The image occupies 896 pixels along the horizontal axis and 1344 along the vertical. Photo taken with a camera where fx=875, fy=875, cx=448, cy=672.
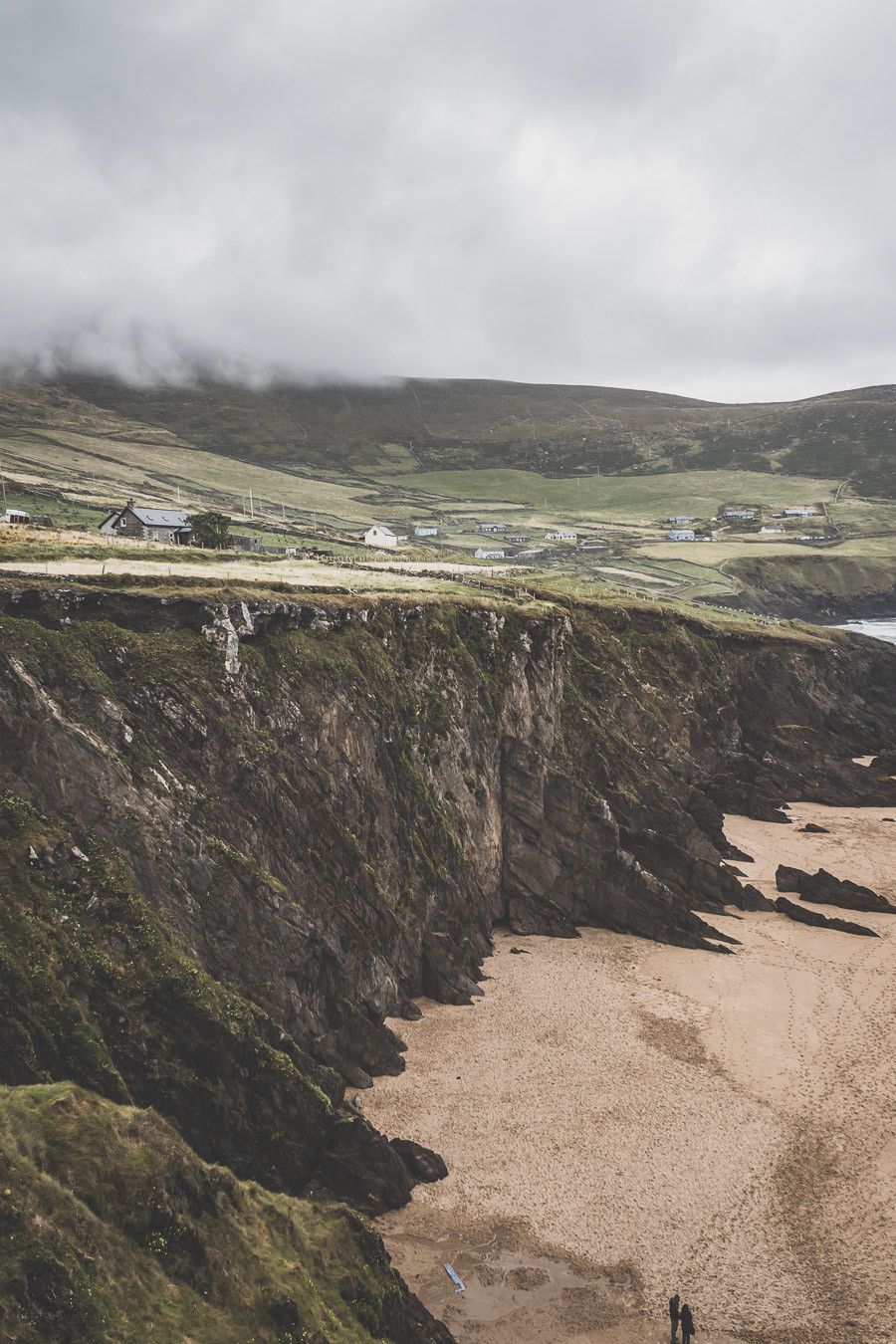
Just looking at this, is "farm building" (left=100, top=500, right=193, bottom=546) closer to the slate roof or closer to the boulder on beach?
the slate roof

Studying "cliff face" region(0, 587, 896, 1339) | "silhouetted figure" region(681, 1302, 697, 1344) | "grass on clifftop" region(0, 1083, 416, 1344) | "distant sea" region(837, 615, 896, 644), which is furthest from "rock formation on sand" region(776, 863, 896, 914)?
"distant sea" region(837, 615, 896, 644)

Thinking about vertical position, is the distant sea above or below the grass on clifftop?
above

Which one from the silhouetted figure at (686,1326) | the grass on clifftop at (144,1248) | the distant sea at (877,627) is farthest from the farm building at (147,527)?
the distant sea at (877,627)

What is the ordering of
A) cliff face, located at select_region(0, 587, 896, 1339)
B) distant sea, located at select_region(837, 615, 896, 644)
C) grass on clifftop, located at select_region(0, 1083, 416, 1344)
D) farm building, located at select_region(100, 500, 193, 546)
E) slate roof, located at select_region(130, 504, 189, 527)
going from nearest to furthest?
1. grass on clifftop, located at select_region(0, 1083, 416, 1344)
2. cliff face, located at select_region(0, 587, 896, 1339)
3. farm building, located at select_region(100, 500, 193, 546)
4. slate roof, located at select_region(130, 504, 189, 527)
5. distant sea, located at select_region(837, 615, 896, 644)

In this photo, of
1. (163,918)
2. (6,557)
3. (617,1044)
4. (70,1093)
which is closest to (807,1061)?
(617,1044)

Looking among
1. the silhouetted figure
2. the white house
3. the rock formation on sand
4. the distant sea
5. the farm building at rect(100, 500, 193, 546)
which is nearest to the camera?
the silhouetted figure

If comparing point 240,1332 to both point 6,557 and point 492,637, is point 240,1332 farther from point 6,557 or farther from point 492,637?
point 492,637
